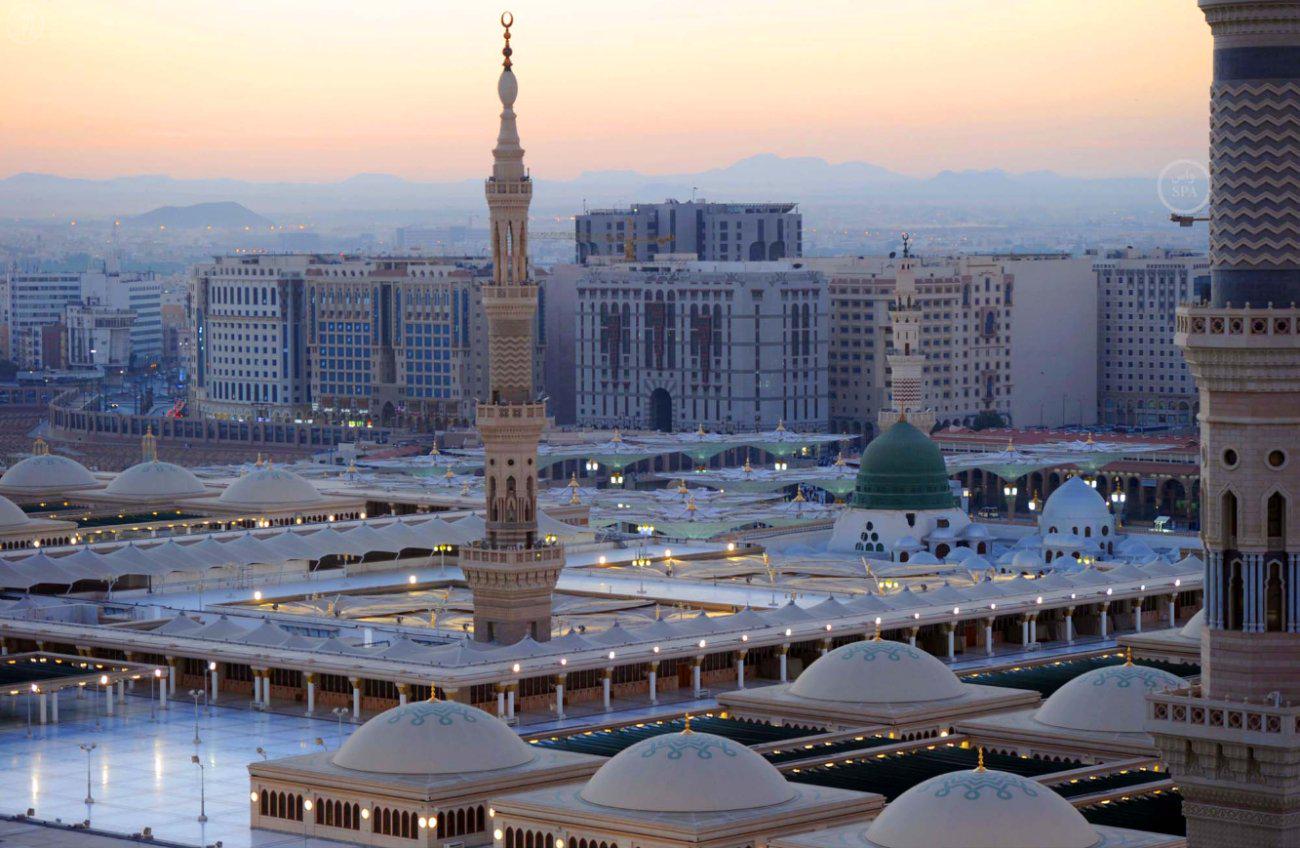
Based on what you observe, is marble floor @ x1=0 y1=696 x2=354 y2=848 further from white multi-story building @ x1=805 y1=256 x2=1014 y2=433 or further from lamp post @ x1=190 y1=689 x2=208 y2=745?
white multi-story building @ x1=805 y1=256 x2=1014 y2=433

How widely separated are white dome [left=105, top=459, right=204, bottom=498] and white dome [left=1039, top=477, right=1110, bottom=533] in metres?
26.8

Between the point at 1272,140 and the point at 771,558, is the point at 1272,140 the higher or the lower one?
the higher one

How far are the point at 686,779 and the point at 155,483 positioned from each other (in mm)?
55020

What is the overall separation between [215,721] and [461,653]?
504 centimetres

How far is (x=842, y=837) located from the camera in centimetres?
4288

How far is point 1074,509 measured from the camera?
310 ft

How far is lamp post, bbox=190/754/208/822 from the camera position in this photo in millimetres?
50397

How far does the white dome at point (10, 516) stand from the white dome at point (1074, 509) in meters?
31.1

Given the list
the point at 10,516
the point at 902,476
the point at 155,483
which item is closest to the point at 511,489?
the point at 10,516

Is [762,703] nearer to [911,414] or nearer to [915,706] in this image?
[915,706]

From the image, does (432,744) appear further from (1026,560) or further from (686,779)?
(1026,560)

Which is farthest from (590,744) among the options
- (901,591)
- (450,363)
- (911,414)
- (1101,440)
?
(450,363)

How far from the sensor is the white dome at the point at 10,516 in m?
86.4

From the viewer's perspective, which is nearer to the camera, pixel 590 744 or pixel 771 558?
pixel 590 744
